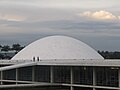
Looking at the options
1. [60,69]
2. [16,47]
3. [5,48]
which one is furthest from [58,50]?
[5,48]

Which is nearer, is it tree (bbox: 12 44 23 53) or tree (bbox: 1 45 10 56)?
tree (bbox: 12 44 23 53)

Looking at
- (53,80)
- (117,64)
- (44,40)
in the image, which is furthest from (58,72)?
(44,40)

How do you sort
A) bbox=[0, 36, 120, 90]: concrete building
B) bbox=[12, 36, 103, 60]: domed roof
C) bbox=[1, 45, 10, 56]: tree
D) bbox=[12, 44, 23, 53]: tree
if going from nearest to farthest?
bbox=[0, 36, 120, 90]: concrete building → bbox=[12, 36, 103, 60]: domed roof → bbox=[12, 44, 23, 53]: tree → bbox=[1, 45, 10, 56]: tree

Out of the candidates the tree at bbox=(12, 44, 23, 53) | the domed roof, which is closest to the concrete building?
the domed roof

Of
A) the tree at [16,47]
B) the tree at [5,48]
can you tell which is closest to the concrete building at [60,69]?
the tree at [16,47]

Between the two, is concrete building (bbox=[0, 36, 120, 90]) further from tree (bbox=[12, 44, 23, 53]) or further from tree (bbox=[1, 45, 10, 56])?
tree (bbox=[1, 45, 10, 56])

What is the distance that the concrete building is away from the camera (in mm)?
48875

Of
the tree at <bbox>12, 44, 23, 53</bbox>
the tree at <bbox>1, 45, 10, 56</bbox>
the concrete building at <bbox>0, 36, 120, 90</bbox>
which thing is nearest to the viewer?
the concrete building at <bbox>0, 36, 120, 90</bbox>

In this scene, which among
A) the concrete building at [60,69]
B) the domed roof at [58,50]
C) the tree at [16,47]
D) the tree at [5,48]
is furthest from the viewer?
the tree at [5,48]

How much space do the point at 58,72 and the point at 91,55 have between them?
51.3 feet

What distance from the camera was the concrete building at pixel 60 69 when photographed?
48875mm

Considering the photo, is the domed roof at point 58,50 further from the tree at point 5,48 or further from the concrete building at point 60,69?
the tree at point 5,48

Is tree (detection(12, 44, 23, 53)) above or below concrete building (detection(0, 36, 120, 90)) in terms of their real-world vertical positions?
above

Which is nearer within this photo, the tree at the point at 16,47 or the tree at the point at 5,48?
the tree at the point at 16,47
